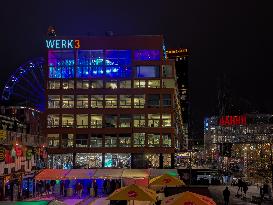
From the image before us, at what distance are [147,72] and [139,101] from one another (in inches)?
231

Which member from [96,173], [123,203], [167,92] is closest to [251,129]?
[167,92]

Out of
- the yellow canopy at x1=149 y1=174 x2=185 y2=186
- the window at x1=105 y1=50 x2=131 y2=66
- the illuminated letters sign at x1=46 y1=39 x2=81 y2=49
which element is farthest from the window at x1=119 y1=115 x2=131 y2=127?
the yellow canopy at x1=149 y1=174 x2=185 y2=186

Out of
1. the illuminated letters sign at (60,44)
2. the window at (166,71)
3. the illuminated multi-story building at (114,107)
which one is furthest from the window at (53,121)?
the window at (166,71)

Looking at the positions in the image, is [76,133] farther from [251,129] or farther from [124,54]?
[251,129]

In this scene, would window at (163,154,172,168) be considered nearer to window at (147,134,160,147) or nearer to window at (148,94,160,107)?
window at (147,134,160,147)

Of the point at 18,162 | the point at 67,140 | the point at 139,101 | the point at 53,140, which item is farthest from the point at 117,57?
the point at 18,162

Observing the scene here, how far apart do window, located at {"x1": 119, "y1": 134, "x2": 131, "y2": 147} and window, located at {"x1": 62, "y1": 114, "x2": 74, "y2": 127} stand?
9.91 metres

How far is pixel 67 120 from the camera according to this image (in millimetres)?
97750

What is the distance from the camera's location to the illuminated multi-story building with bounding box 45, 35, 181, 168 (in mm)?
95938

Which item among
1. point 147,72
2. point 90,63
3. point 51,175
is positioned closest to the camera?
point 51,175

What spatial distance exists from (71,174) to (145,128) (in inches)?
1899

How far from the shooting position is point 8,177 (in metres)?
41.6

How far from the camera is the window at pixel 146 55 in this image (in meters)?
97.6

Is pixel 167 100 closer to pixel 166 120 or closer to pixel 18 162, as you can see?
pixel 166 120
